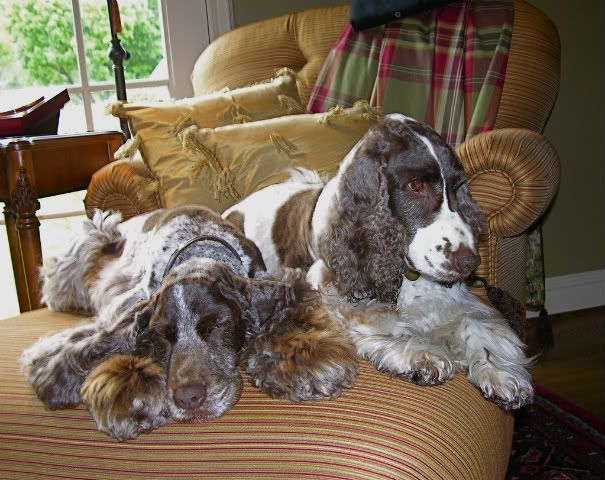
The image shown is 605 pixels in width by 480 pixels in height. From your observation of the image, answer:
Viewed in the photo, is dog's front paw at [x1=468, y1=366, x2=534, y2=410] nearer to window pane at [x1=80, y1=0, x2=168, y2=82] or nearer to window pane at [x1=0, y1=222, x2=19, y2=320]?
window pane at [x1=80, y1=0, x2=168, y2=82]

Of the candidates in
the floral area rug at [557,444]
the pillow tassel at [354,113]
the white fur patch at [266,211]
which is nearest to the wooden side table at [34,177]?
the white fur patch at [266,211]

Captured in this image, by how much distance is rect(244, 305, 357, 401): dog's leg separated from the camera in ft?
4.91

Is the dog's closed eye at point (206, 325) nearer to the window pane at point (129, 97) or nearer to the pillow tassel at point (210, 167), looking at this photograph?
the pillow tassel at point (210, 167)

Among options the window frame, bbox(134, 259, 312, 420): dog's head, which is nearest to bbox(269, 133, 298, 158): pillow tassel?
bbox(134, 259, 312, 420): dog's head

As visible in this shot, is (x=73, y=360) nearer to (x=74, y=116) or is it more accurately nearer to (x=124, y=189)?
(x=124, y=189)

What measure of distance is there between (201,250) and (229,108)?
1.17 meters

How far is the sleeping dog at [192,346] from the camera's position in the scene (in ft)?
4.80

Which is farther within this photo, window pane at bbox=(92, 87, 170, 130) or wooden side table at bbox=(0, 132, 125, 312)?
window pane at bbox=(92, 87, 170, 130)

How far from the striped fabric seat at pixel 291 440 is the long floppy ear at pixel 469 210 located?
1.47ft

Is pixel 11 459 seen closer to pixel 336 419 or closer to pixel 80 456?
pixel 80 456

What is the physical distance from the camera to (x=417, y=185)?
1.78m

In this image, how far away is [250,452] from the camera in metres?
1.34

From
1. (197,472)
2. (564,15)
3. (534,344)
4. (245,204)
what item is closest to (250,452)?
(197,472)

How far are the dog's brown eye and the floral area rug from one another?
1158 mm
